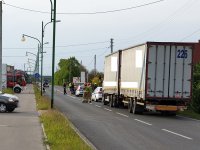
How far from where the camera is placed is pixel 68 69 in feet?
583

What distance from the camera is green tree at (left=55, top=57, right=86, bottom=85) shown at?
6816 inches

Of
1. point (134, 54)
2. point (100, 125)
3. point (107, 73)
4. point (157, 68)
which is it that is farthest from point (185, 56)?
point (107, 73)

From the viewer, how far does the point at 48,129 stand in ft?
59.2

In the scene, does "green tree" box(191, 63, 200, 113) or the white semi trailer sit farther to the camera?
"green tree" box(191, 63, 200, 113)

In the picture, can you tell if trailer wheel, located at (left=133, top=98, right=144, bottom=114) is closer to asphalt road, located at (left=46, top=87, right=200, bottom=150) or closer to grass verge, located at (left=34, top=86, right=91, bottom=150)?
asphalt road, located at (left=46, top=87, right=200, bottom=150)

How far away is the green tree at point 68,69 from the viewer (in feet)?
568

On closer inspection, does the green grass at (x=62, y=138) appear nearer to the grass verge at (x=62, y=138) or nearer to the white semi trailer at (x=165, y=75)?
the grass verge at (x=62, y=138)

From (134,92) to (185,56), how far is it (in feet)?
12.9

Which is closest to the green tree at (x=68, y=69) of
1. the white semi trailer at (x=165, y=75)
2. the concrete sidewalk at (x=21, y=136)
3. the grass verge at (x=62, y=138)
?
the white semi trailer at (x=165, y=75)

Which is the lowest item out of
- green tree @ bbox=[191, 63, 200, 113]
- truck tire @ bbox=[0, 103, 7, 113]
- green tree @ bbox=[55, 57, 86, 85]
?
truck tire @ bbox=[0, 103, 7, 113]

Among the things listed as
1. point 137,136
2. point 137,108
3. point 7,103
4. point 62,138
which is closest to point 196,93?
point 137,108

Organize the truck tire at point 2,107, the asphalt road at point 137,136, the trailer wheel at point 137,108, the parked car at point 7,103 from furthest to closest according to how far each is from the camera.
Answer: the trailer wheel at point 137,108, the truck tire at point 2,107, the parked car at point 7,103, the asphalt road at point 137,136

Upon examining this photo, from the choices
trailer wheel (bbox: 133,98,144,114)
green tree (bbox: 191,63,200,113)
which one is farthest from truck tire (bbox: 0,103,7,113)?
green tree (bbox: 191,63,200,113)

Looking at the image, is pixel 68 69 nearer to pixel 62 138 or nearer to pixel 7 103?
Result: pixel 7 103
